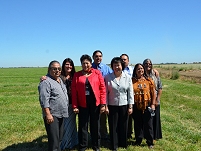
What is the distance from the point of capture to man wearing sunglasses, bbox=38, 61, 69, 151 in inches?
159

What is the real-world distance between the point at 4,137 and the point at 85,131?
2.66 m

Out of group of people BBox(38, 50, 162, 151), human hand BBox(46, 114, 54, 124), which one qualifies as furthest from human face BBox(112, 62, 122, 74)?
human hand BBox(46, 114, 54, 124)

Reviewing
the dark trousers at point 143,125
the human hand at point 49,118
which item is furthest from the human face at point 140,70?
the human hand at point 49,118

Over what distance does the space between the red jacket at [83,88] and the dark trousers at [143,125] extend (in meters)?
1.05

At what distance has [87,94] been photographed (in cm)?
466

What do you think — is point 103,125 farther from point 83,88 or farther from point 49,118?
point 49,118

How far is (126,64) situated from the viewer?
18.3 ft

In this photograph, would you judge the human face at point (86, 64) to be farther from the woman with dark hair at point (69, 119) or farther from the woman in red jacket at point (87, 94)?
the woman with dark hair at point (69, 119)

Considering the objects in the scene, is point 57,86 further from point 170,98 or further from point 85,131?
point 170,98

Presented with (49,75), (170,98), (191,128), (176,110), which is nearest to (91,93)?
(49,75)

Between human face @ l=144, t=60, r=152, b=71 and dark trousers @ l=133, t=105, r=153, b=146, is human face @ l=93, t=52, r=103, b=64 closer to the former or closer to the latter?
human face @ l=144, t=60, r=152, b=71

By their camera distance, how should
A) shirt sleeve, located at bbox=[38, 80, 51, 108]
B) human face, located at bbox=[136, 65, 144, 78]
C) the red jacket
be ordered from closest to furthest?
shirt sleeve, located at bbox=[38, 80, 51, 108] → the red jacket → human face, located at bbox=[136, 65, 144, 78]

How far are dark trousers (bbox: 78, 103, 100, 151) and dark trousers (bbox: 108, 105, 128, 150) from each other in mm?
337

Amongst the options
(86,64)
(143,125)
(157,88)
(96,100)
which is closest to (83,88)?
(96,100)
